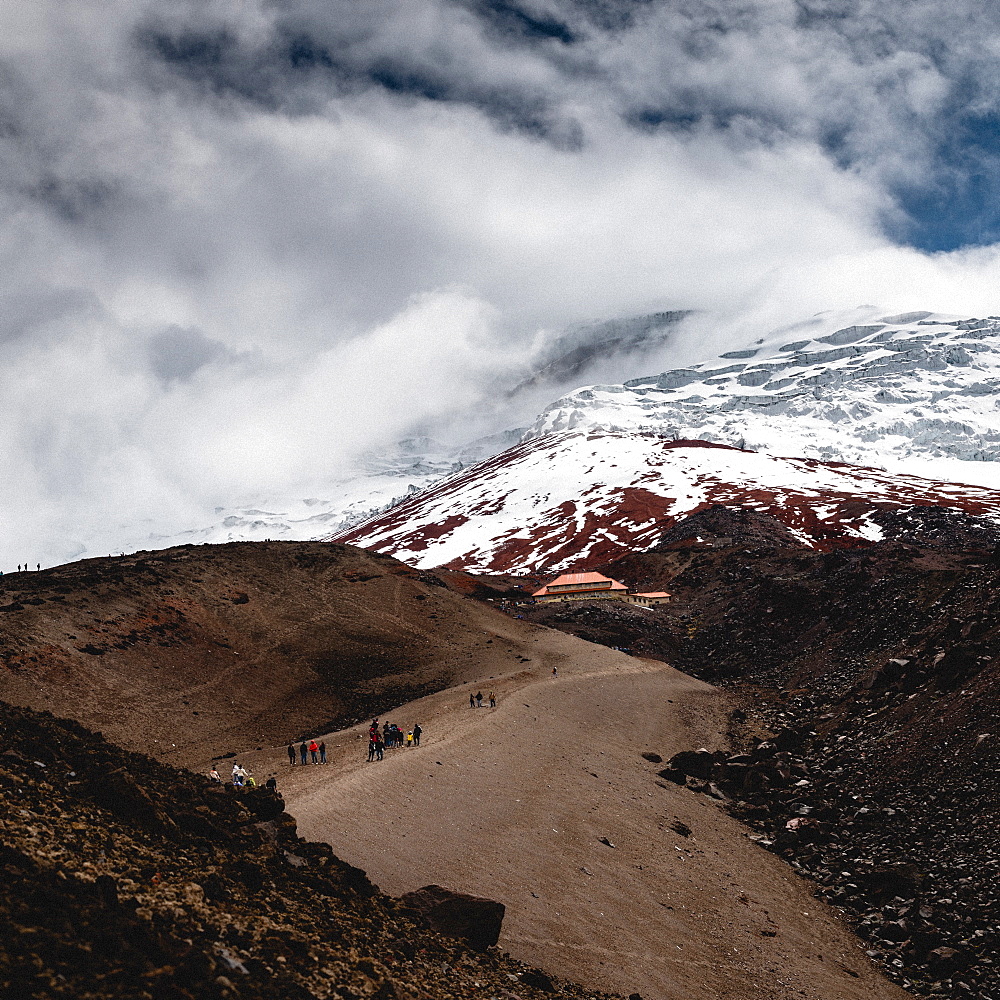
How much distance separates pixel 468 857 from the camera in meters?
22.7

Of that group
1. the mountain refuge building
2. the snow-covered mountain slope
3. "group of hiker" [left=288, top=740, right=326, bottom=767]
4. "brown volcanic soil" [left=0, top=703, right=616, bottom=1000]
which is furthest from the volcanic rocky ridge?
the snow-covered mountain slope

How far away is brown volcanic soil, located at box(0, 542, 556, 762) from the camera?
39875 millimetres

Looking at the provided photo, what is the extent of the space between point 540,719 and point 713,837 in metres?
13.2

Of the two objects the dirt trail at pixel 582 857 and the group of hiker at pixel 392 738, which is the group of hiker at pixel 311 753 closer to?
the dirt trail at pixel 582 857

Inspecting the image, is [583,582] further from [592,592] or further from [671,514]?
[671,514]

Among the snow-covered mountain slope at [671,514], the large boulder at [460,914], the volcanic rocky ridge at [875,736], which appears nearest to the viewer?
the large boulder at [460,914]

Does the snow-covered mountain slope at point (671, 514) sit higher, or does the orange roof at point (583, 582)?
the snow-covered mountain slope at point (671, 514)

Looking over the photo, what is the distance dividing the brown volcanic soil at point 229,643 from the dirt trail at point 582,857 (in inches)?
279

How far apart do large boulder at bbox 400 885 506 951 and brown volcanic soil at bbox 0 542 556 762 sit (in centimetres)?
2377

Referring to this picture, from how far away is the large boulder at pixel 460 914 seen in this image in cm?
1616

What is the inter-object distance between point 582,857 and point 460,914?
9587mm

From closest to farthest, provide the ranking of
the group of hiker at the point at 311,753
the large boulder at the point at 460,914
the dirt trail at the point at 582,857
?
the large boulder at the point at 460,914 < the dirt trail at the point at 582,857 < the group of hiker at the point at 311,753

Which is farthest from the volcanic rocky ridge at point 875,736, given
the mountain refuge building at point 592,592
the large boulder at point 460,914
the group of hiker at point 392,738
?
the large boulder at point 460,914

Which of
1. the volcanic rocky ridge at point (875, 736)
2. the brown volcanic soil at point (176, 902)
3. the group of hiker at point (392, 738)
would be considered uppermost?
the brown volcanic soil at point (176, 902)
